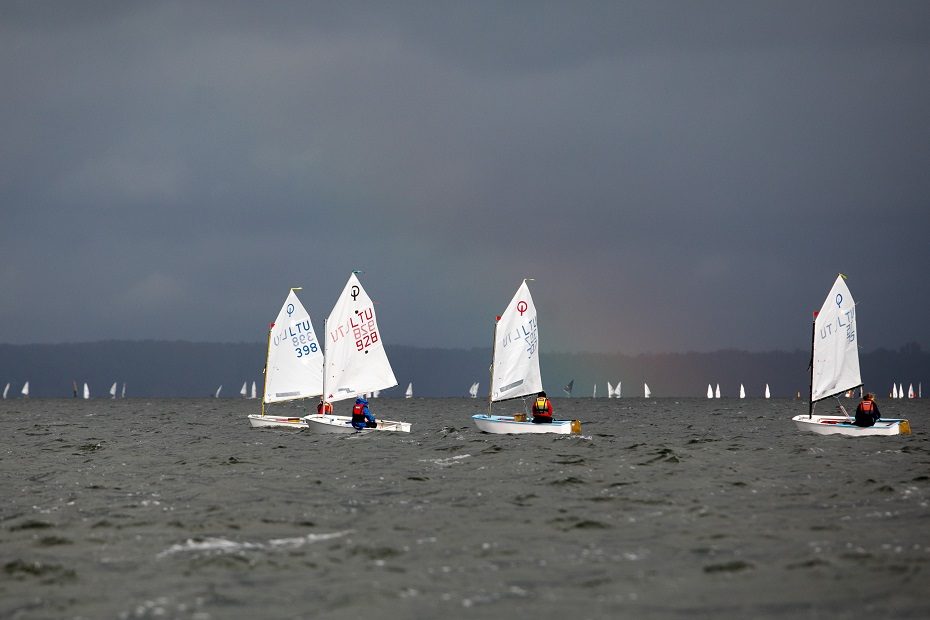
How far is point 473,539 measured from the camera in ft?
59.1

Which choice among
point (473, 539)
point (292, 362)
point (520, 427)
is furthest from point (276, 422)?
point (473, 539)

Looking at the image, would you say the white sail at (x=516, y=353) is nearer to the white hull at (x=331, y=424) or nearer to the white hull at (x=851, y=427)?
the white hull at (x=331, y=424)

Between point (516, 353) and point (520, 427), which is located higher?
point (516, 353)

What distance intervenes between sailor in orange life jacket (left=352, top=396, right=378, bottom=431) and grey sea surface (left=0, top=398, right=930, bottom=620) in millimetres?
13802

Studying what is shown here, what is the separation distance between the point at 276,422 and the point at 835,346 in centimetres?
3062

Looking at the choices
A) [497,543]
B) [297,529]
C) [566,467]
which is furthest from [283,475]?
[497,543]

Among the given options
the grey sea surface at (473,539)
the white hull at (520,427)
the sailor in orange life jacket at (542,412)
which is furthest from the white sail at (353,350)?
the grey sea surface at (473,539)

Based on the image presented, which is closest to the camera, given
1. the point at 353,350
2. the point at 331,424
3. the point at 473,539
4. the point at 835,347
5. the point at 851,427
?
the point at 473,539

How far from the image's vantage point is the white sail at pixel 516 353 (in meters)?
53.6

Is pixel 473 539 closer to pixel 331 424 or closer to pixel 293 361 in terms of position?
pixel 331 424

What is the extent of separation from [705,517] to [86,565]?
11.2 meters

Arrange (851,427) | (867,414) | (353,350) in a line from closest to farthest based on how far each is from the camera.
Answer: (867,414) → (851,427) → (353,350)

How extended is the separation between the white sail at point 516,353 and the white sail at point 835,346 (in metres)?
15.0

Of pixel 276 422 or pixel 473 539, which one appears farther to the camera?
pixel 276 422
